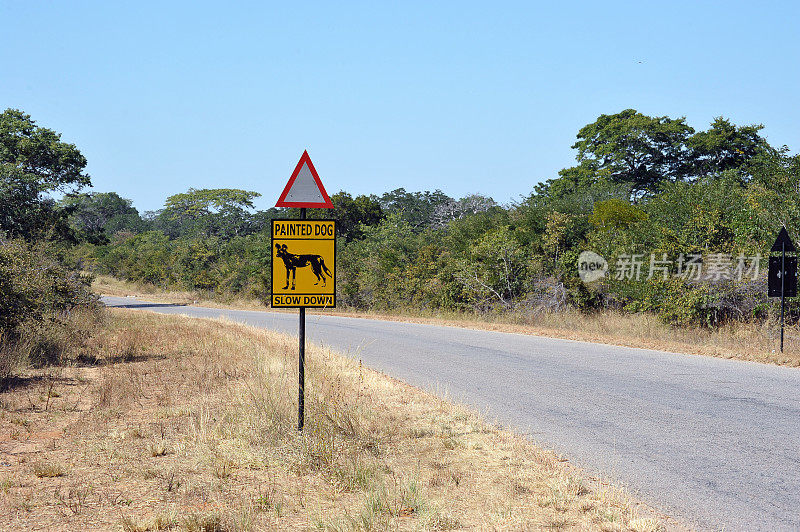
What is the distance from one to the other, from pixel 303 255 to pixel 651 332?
1396 cm

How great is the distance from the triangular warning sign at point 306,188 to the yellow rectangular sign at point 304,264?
0.70ft

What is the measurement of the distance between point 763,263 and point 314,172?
14859 mm

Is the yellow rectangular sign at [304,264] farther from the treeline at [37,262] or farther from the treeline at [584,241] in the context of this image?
the treeline at [584,241]

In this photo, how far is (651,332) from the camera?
18.4 m

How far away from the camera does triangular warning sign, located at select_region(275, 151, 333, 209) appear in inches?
281

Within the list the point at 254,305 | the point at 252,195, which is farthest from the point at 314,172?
the point at 252,195

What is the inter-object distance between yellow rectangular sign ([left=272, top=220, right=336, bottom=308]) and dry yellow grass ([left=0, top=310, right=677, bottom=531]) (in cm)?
131

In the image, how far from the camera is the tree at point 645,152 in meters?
48.5

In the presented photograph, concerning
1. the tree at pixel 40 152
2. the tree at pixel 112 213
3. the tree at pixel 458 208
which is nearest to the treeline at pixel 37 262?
the tree at pixel 40 152

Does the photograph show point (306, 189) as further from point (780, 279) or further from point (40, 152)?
point (40, 152)

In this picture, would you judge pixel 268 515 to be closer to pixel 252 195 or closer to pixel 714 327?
pixel 714 327

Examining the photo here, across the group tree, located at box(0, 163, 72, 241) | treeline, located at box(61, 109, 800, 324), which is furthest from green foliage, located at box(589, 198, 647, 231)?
tree, located at box(0, 163, 72, 241)

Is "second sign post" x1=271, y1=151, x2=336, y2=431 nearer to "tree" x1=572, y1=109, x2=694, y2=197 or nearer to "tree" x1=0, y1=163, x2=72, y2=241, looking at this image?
"tree" x1=0, y1=163, x2=72, y2=241

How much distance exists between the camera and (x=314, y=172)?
7.21 m
